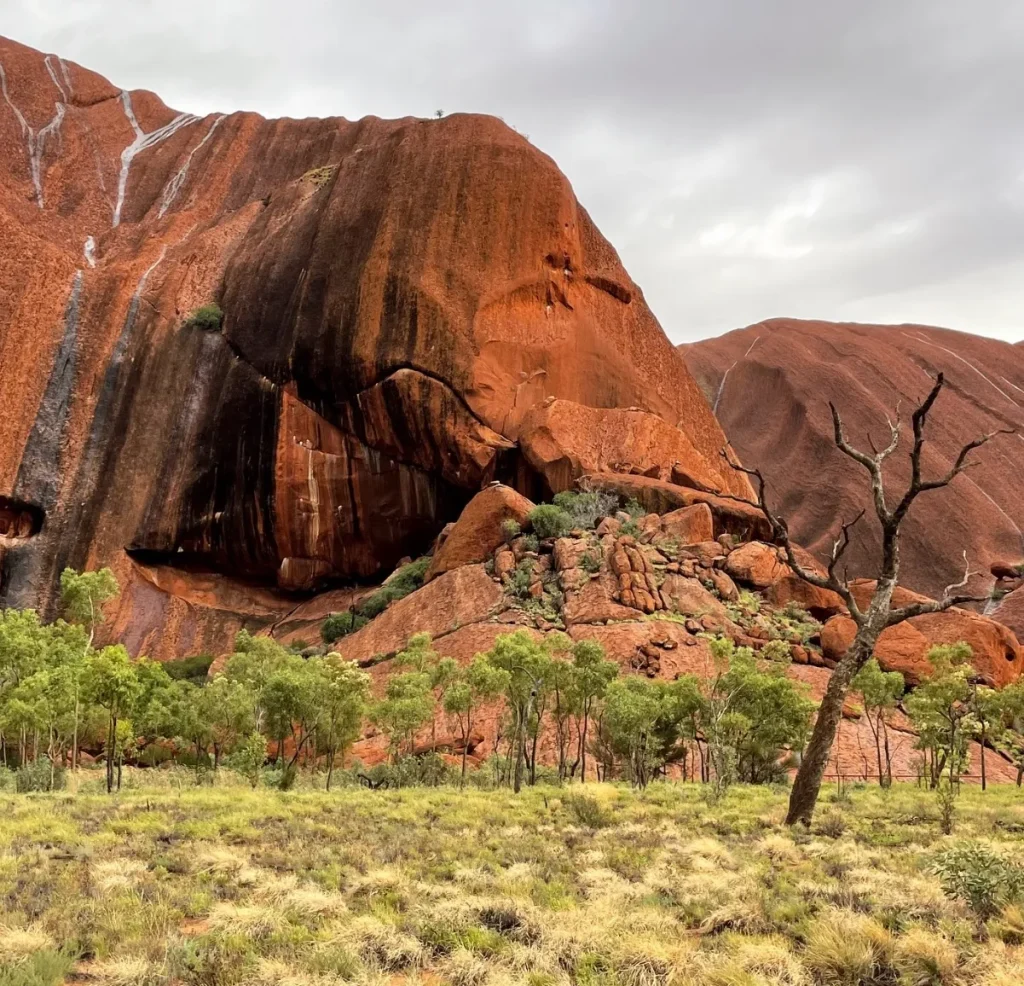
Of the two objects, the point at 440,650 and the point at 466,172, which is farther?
the point at 466,172

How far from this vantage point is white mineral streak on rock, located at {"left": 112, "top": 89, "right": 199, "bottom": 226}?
6875 centimetres

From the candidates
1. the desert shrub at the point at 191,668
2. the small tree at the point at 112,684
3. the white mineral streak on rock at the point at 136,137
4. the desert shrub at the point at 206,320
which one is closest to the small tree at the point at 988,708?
the small tree at the point at 112,684

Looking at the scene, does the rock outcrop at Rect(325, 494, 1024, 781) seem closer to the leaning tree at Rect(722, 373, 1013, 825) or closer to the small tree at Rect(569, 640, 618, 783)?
the small tree at Rect(569, 640, 618, 783)

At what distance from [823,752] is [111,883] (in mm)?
10107

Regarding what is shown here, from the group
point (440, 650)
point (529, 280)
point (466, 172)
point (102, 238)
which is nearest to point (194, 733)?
point (440, 650)

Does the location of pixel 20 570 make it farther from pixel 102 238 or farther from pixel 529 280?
pixel 529 280

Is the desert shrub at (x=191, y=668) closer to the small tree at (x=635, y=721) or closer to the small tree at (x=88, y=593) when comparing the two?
the small tree at (x=88, y=593)

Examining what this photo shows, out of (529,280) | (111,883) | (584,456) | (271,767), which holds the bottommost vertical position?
(271,767)

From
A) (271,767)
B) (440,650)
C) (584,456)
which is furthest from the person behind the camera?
(584,456)

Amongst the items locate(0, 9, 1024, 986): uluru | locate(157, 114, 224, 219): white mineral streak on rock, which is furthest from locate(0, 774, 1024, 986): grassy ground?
locate(157, 114, 224, 219): white mineral streak on rock

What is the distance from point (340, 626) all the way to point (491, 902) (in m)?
37.4

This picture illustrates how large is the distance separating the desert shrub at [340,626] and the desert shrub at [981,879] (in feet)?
123

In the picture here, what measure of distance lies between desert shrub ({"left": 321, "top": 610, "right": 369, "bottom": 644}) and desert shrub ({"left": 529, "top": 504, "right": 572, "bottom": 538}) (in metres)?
10.5

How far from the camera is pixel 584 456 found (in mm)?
45750
